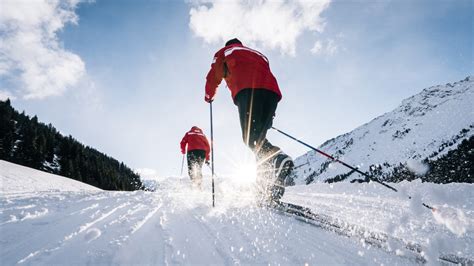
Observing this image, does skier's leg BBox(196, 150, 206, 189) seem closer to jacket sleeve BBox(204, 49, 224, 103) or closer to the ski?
jacket sleeve BBox(204, 49, 224, 103)

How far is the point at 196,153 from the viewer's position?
9984 mm

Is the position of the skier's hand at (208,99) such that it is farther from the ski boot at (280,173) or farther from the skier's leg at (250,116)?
Result: the ski boot at (280,173)

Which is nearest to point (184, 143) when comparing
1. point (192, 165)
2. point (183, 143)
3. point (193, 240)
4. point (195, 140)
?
point (183, 143)

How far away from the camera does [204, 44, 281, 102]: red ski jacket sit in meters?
4.26

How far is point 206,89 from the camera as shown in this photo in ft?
18.5

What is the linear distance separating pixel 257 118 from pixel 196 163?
626 centimetres

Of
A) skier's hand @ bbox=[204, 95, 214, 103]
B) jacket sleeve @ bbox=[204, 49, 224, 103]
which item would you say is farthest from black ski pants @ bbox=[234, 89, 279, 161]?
skier's hand @ bbox=[204, 95, 214, 103]

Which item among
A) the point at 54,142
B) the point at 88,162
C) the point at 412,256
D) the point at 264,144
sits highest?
the point at 54,142

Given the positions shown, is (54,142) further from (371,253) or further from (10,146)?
(371,253)

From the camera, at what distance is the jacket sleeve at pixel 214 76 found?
4.82 metres

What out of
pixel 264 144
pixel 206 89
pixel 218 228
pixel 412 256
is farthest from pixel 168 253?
pixel 206 89

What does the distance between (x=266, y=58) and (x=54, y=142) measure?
5877 cm

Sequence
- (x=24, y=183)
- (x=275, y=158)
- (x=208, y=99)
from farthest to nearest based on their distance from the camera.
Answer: (x=24, y=183) < (x=208, y=99) < (x=275, y=158)

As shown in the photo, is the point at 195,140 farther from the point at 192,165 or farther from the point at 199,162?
the point at 192,165
